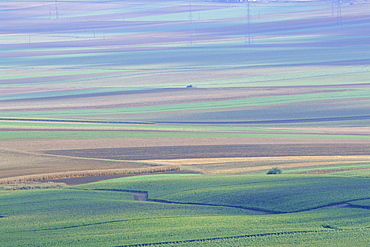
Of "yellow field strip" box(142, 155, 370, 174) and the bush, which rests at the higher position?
the bush

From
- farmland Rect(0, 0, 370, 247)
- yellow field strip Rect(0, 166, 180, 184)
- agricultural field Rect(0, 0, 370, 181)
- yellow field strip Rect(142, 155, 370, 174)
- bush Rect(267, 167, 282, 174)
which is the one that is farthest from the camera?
agricultural field Rect(0, 0, 370, 181)

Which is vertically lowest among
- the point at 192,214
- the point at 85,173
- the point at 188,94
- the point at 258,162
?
the point at 258,162

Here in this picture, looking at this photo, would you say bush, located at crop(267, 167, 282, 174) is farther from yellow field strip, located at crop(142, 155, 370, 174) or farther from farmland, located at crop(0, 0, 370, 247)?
yellow field strip, located at crop(142, 155, 370, 174)

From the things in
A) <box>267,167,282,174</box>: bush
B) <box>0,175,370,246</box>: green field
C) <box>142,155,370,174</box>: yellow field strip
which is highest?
<box>0,175,370,246</box>: green field

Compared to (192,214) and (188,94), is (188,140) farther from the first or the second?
(188,94)

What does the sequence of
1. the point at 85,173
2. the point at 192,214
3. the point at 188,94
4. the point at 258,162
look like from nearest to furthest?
the point at 192,214 → the point at 85,173 → the point at 258,162 → the point at 188,94

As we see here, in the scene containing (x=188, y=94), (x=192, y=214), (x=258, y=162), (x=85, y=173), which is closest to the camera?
(x=192, y=214)

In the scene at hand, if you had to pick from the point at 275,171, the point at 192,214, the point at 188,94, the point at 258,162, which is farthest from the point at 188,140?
the point at 188,94

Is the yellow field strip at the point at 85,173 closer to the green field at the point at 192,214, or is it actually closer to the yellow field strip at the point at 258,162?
the yellow field strip at the point at 258,162

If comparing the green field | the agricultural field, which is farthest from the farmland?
the agricultural field
